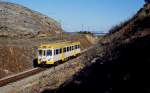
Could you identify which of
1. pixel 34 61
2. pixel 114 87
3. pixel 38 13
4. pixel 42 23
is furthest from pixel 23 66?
pixel 38 13

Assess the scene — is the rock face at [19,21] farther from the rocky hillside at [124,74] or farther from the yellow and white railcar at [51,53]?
the rocky hillside at [124,74]

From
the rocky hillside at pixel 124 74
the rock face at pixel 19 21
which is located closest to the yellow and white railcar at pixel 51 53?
the rock face at pixel 19 21

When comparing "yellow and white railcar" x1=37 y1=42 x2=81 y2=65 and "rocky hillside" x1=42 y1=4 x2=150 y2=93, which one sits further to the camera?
"yellow and white railcar" x1=37 y1=42 x2=81 y2=65

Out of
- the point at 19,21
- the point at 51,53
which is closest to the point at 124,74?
the point at 51,53

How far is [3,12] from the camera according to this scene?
62656 millimetres

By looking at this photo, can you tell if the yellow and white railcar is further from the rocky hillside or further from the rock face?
the rocky hillside

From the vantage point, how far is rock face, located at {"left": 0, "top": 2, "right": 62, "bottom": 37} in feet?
194

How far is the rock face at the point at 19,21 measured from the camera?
5912 centimetres

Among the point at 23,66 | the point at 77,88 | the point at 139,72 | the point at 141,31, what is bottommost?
the point at 23,66

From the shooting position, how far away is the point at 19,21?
213 feet

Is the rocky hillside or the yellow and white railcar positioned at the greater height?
the rocky hillside

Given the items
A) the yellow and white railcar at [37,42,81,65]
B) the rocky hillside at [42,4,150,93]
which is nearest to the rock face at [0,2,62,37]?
the yellow and white railcar at [37,42,81,65]

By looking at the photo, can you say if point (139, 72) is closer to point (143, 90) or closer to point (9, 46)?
point (143, 90)

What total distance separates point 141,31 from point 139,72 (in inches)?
214
